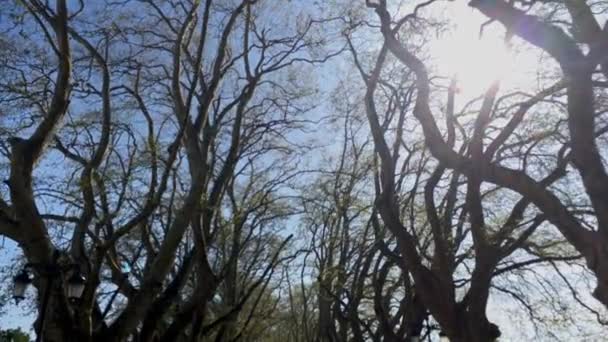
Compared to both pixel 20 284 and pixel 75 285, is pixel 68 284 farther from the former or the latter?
pixel 20 284

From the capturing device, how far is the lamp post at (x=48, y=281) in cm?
732

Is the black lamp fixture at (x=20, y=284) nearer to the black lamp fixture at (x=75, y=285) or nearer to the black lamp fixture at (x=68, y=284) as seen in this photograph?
the black lamp fixture at (x=68, y=284)

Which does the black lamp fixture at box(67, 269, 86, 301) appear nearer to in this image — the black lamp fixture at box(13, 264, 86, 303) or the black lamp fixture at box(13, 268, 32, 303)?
the black lamp fixture at box(13, 264, 86, 303)

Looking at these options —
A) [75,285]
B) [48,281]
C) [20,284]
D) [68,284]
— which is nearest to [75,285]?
[75,285]

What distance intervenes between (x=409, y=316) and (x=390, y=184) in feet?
12.8

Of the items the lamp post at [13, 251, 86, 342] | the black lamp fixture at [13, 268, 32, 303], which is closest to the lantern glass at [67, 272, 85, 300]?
the lamp post at [13, 251, 86, 342]

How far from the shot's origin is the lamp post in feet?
24.0

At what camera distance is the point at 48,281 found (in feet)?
23.9

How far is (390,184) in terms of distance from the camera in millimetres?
8875

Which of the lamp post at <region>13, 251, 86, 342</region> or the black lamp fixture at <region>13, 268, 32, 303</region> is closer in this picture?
the lamp post at <region>13, 251, 86, 342</region>

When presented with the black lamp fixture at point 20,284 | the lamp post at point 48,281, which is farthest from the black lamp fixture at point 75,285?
the black lamp fixture at point 20,284

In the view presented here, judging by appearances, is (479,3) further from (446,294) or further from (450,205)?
(450,205)

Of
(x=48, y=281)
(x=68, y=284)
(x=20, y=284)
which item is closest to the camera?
(x=48, y=281)

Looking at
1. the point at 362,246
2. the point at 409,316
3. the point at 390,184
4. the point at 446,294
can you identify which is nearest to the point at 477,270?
the point at 446,294
